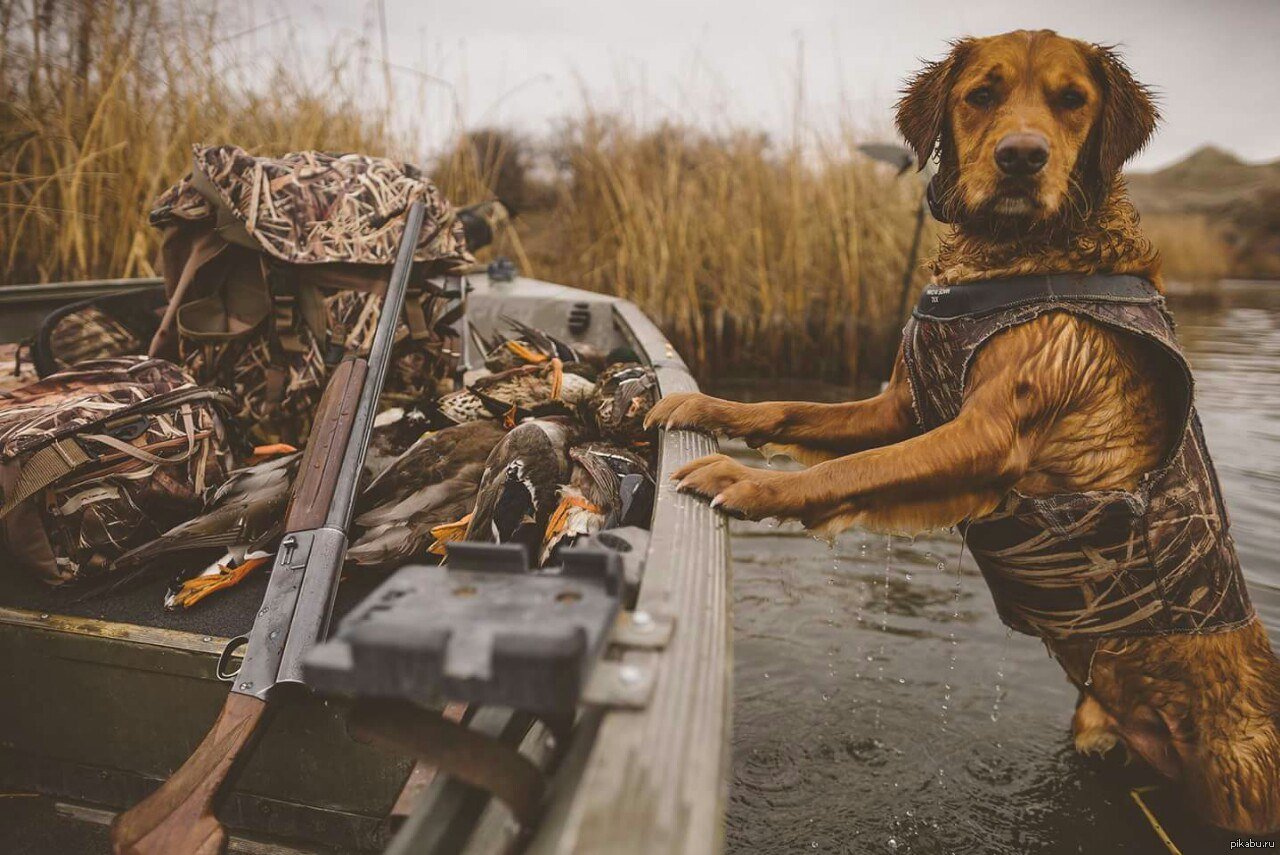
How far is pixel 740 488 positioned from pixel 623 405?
804 millimetres

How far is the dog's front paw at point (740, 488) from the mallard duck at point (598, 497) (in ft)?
0.79

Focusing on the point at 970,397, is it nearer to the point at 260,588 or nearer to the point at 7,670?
the point at 260,588

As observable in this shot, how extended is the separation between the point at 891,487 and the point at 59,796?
211 cm

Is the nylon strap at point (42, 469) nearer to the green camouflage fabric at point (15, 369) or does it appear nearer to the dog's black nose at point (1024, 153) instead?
the green camouflage fabric at point (15, 369)

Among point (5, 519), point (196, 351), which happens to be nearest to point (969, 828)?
point (5, 519)

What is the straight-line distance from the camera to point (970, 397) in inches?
67.0

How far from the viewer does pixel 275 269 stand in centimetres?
277

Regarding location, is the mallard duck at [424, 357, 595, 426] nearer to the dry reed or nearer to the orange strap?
the orange strap

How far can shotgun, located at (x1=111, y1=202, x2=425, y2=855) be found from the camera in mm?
1255

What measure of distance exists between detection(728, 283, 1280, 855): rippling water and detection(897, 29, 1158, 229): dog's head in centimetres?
164

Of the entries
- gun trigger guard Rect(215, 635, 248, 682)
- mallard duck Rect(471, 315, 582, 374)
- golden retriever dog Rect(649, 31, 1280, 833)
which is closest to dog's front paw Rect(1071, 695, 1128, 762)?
golden retriever dog Rect(649, 31, 1280, 833)

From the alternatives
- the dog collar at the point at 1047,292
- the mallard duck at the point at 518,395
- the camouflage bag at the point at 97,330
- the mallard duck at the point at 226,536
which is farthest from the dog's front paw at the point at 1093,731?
the camouflage bag at the point at 97,330

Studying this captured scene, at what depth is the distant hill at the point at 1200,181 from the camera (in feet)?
149

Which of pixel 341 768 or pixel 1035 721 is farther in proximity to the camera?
pixel 1035 721
